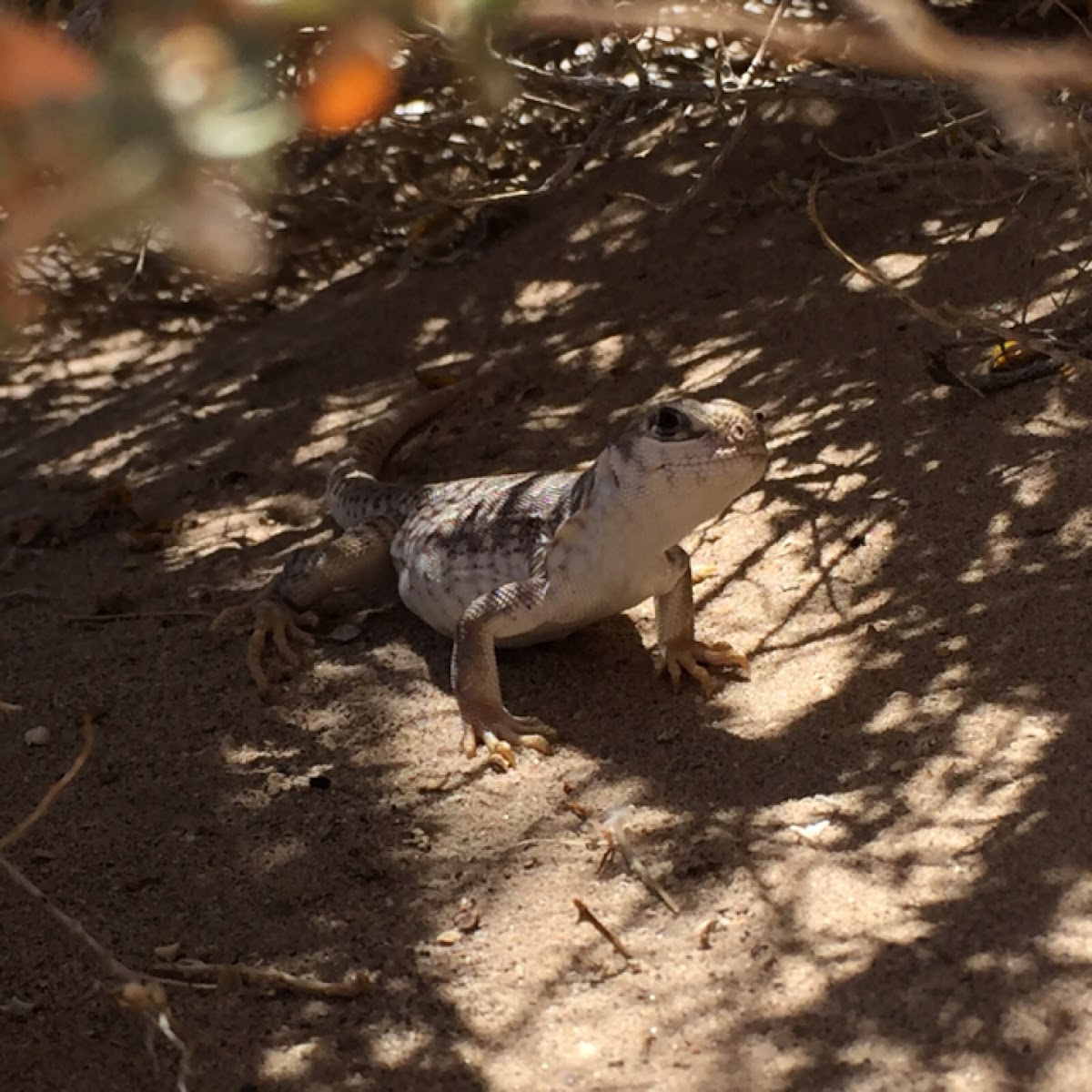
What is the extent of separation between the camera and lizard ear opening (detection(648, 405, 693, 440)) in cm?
456

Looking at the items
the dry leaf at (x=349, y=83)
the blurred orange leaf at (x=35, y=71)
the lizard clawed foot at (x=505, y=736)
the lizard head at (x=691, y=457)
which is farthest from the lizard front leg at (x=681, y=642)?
the blurred orange leaf at (x=35, y=71)

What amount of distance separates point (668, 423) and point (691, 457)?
11cm

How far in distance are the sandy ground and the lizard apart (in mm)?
141

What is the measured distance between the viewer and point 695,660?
4.95 m

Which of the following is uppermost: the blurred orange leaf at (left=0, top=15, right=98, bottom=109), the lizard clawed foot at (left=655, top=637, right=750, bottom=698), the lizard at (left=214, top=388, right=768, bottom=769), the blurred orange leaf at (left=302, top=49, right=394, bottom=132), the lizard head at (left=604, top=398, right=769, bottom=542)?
the blurred orange leaf at (left=0, top=15, right=98, bottom=109)

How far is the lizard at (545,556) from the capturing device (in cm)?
461

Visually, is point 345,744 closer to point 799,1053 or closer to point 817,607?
point 817,607

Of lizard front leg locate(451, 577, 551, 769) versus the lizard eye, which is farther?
lizard front leg locate(451, 577, 551, 769)

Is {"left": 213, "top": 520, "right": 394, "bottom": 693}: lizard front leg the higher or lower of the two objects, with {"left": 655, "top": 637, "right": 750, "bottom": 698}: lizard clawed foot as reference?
higher

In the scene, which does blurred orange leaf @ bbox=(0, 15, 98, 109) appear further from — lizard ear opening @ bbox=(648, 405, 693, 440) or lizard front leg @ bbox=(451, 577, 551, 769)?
lizard front leg @ bbox=(451, 577, 551, 769)

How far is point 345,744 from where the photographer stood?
16.0 ft

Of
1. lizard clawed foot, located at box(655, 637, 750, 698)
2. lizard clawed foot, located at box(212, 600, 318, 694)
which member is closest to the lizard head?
lizard clawed foot, located at box(655, 637, 750, 698)

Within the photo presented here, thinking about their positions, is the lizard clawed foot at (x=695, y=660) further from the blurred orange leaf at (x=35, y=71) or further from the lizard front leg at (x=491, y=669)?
the blurred orange leaf at (x=35, y=71)

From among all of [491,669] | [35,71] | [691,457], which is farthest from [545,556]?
[35,71]
